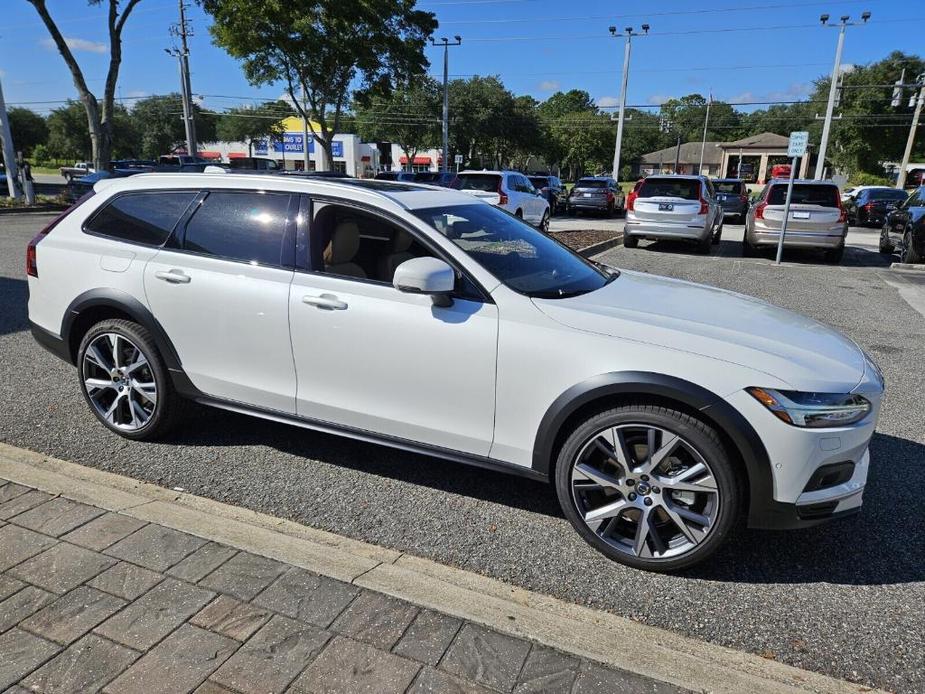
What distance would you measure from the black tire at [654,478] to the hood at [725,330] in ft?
0.99

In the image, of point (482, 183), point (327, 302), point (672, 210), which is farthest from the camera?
point (482, 183)

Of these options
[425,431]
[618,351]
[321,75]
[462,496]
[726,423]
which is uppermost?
[321,75]

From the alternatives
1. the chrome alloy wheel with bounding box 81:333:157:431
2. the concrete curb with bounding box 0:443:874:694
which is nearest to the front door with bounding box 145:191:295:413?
the chrome alloy wheel with bounding box 81:333:157:431

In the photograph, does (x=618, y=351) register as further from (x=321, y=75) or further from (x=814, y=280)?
(x=321, y=75)

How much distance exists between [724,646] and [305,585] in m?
1.67

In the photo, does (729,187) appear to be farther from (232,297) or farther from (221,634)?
(221,634)

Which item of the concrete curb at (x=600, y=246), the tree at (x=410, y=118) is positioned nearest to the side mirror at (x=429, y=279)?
the concrete curb at (x=600, y=246)

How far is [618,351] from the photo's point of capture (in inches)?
110

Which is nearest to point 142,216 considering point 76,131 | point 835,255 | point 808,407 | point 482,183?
point 808,407

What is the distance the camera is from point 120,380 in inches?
159

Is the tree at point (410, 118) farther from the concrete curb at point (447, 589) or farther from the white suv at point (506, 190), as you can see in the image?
the concrete curb at point (447, 589)

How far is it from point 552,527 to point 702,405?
1.06 m

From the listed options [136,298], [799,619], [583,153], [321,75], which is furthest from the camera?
[583,153]

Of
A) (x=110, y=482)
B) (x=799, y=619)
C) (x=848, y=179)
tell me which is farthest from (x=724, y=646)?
(x=848, y=179)
